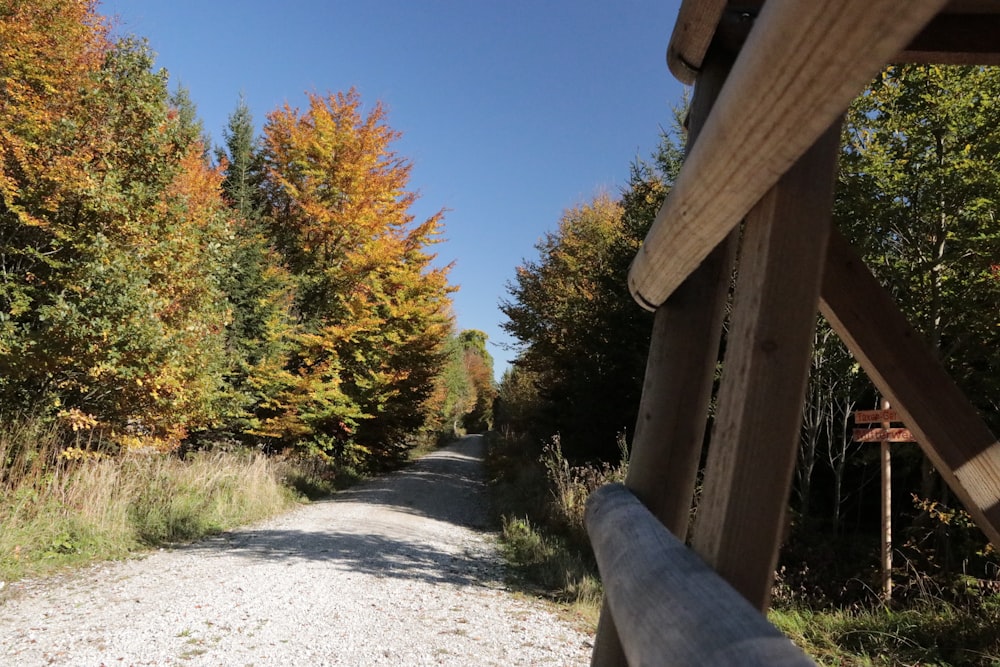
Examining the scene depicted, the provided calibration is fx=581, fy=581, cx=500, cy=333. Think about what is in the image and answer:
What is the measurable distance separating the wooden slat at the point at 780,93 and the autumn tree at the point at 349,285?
1401 cm

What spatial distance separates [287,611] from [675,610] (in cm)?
482

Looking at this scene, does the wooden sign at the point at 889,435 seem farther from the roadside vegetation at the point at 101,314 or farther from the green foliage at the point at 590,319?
the roadside vegetation at the point at 101,314

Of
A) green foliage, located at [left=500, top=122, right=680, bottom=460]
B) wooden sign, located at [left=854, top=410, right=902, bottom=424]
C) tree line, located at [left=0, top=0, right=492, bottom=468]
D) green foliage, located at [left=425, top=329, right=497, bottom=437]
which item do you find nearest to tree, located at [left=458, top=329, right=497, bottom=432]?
green foliage, located at [left=425, top=329, right=497, bottom=437]

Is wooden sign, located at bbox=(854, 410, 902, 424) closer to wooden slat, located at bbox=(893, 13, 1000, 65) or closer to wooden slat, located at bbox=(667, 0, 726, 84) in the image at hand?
wooden slat, located at bbox=(893, 13, 1000, 65)

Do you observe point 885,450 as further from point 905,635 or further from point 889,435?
point 905,635

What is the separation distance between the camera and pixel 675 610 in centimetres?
74

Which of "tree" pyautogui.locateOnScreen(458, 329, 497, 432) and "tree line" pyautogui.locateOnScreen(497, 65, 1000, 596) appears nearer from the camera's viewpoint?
"tree line" pyautogui.locateOnScreen(497, 65, 1000, 596)

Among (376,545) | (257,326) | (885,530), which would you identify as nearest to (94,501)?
(376,545)

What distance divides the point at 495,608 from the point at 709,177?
513 cm

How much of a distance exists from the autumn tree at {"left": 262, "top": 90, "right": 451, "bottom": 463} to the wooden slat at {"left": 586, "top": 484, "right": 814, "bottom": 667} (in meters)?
13.8

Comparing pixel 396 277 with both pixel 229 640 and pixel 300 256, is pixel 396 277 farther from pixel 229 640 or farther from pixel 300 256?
pixel 229 640

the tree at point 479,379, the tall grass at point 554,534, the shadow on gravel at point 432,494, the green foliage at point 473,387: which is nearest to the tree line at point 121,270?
the shadow on gravel at point 432,494

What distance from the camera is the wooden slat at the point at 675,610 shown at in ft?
1.99

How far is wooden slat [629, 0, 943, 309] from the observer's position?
0.56 m
